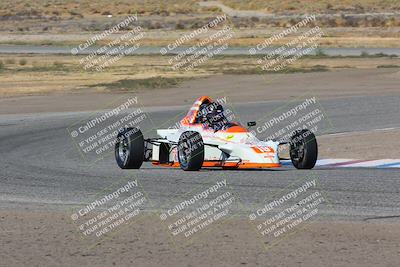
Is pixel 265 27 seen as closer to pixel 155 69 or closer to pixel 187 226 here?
pixel 155 69

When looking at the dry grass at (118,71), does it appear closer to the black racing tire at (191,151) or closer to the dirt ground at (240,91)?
the dirt ground at (240,91)

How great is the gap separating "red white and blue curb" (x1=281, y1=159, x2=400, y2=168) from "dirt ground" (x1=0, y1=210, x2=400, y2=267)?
7.01m

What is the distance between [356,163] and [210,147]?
3456 mm

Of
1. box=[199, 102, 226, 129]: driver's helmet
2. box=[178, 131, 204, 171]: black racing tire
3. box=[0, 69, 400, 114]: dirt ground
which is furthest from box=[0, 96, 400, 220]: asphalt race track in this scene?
box=[0, 69, 400, 114]: dirt ground

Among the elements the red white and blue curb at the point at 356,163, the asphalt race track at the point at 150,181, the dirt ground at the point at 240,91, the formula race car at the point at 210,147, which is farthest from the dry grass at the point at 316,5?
the formula race car at the point at 210,147

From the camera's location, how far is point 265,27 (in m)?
92.8

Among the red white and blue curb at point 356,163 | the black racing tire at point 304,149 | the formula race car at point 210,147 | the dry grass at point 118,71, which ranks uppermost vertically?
the dry grass at point 118,71

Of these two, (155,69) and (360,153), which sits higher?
(155,69)

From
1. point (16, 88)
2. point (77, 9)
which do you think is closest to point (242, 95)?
point (16, 88)

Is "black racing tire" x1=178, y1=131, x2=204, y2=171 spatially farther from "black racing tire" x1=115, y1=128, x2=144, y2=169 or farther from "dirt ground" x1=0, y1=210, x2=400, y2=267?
"dirt ground" x1=0, y1=210, x2=400, y2=267

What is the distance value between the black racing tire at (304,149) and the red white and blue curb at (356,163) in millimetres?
1549

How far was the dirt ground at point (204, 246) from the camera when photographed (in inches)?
446

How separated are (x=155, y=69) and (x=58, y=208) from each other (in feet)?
123

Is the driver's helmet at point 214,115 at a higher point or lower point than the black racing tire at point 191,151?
higher
